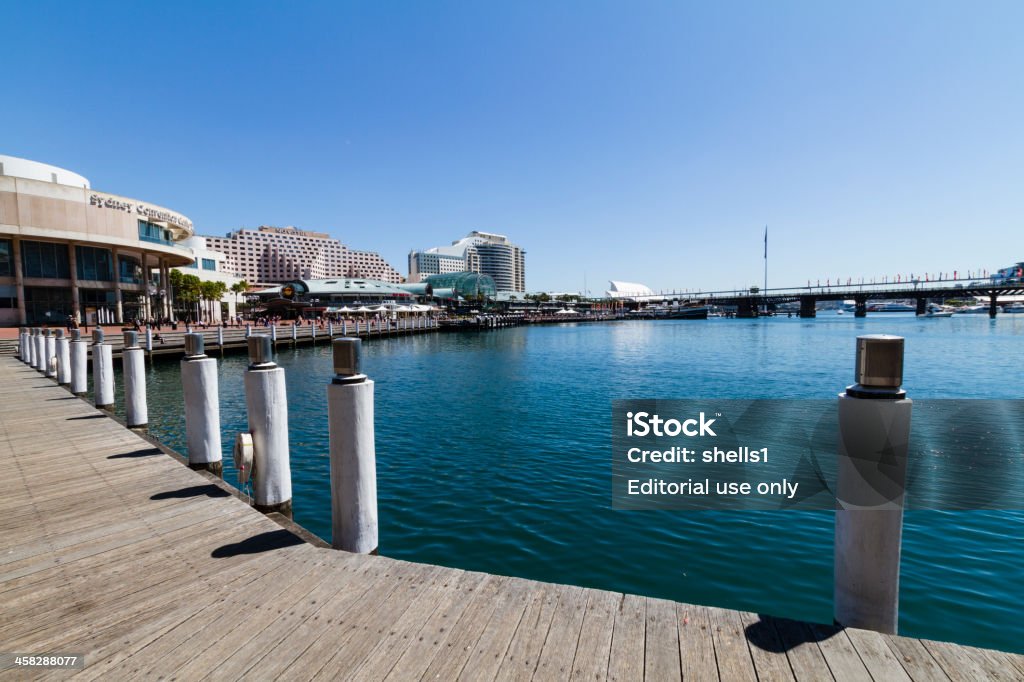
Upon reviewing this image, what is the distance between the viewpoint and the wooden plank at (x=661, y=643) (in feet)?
7.86

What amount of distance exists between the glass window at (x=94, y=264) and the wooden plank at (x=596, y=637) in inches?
2509

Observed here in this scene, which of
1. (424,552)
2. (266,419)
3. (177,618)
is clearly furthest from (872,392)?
(424,552)

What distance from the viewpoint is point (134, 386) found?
8531mm

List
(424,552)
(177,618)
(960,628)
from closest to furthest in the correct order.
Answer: (177,618), (960,628), (424,552)

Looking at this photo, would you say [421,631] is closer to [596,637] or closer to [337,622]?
[337,622]

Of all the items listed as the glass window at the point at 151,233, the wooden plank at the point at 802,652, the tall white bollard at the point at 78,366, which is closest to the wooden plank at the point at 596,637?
the wooden plank at the point at 802,652

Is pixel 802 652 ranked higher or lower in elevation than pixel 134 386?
lower

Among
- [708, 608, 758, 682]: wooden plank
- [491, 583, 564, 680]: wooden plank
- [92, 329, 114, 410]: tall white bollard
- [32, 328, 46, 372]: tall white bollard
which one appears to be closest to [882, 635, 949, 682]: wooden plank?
[708, 608, 758, 682]: wooden plank

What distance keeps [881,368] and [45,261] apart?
64.9 metres

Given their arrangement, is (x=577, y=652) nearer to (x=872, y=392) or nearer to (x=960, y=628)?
(x=872, y=392)

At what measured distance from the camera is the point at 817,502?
948cm

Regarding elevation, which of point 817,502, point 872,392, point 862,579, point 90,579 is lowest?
point 817,502

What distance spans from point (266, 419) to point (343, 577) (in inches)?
75.0

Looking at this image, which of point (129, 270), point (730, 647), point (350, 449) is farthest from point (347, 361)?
point (129, 270)
